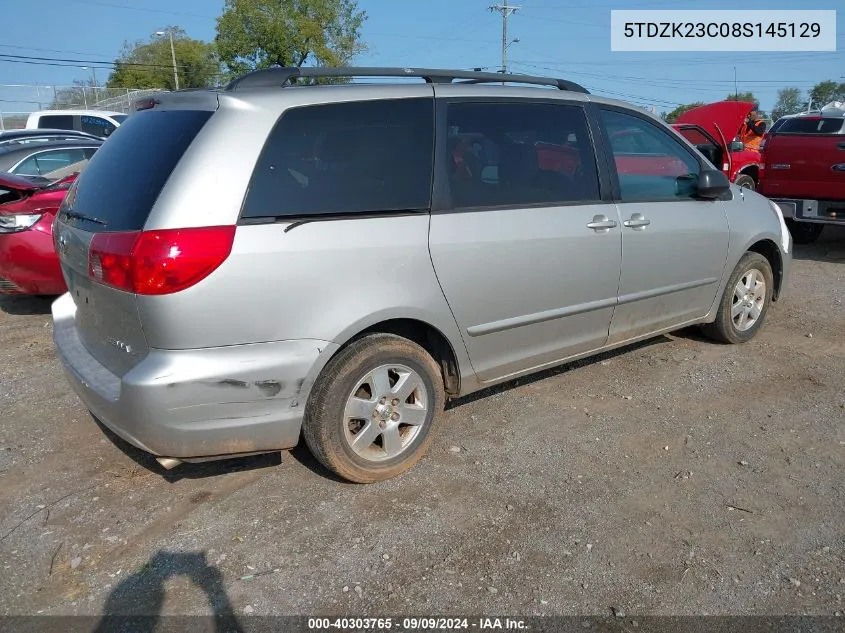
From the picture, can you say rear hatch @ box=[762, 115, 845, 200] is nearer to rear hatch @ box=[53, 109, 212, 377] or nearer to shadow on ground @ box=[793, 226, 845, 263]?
shadow on ground @ box=[793, 226, 845, 263]

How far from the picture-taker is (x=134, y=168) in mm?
2990

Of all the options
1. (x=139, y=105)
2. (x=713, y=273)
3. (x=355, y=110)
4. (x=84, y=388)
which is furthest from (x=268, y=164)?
(x=713, y=273)

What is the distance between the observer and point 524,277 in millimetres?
3625

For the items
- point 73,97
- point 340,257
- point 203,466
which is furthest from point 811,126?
point 73,97

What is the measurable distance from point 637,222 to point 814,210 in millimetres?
5642

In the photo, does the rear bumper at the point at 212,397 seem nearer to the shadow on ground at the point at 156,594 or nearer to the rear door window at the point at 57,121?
the shadow on ground at the point at 156,594

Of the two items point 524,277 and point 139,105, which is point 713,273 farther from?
point 139,105

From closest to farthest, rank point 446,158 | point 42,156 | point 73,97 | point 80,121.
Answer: point 446,158 < point 42,156 < point 80,121 < point 73,97

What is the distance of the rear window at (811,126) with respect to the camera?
8922mm

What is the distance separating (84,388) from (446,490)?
170 centimetres

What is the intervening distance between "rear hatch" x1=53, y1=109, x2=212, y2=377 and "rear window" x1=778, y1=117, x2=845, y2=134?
863 cm

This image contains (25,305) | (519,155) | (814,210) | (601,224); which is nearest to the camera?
(519,155)

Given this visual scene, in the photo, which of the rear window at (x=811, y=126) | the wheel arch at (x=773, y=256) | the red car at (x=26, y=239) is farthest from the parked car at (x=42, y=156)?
the rear window at (x=811, y=126)

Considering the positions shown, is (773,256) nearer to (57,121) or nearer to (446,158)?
(446,158)
